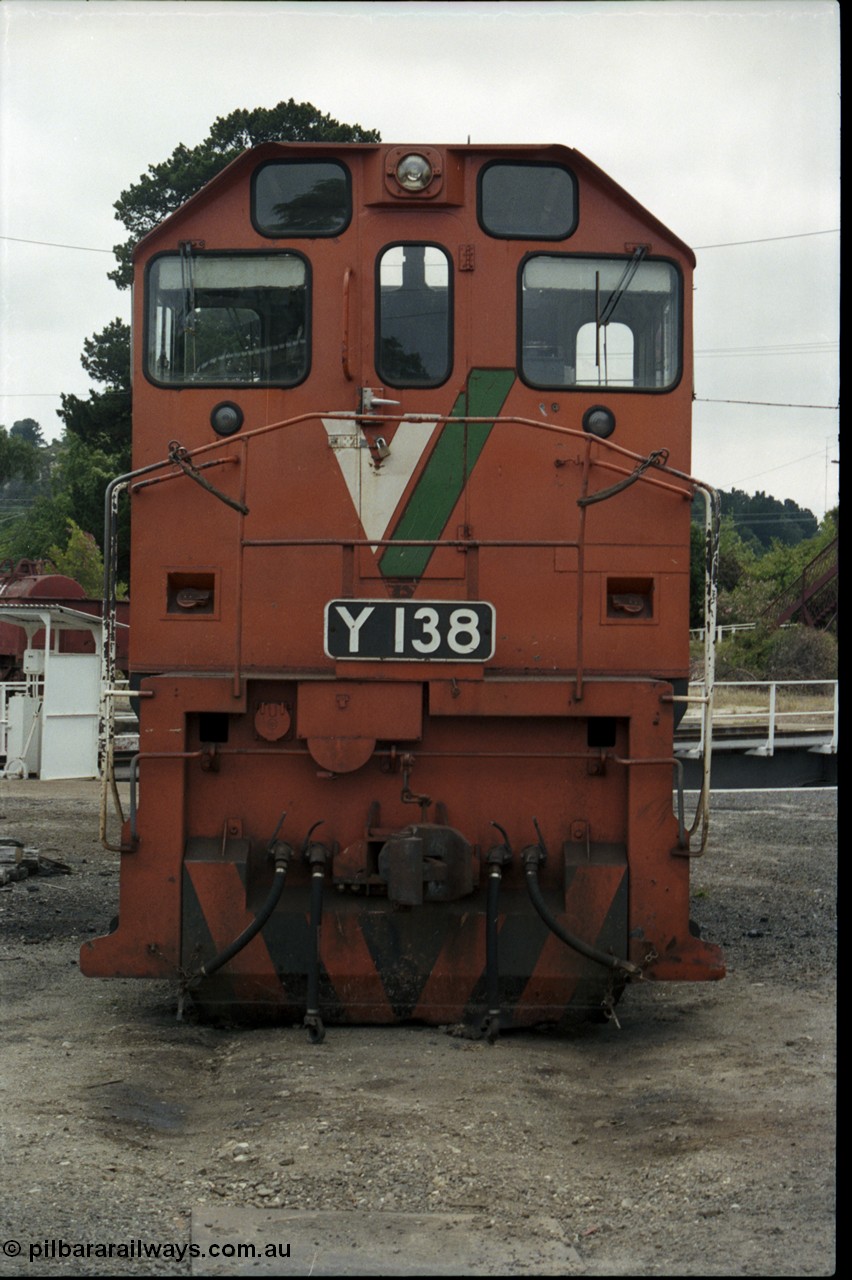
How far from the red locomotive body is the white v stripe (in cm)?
1

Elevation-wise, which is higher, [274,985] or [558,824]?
[558,824]

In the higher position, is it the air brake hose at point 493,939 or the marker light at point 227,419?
the marker light at point 227,419

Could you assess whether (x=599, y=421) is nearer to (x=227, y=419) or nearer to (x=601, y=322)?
(x=601, y=322)

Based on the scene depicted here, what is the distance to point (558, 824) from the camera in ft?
20.4

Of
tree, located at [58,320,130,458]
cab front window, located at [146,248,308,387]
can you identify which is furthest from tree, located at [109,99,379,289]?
cab front window, located at [146,248,308,387]

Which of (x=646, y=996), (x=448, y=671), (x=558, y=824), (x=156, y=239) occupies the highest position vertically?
(x=156, y=239)

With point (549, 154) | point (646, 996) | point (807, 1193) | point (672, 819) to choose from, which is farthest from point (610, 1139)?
point (549, 154)

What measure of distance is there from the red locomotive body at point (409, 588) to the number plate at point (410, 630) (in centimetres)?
1

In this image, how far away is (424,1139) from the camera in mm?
4688

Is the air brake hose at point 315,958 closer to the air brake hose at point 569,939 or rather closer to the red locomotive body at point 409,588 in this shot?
the red locomotive body at point 409,588

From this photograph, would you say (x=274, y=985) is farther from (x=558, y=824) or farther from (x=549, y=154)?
(x=549, y=154)

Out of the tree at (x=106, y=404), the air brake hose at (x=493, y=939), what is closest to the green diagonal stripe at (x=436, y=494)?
the air brake hose at (x=493, y=939)

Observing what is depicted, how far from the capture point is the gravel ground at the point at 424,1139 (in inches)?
150

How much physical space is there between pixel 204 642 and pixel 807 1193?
339cm
